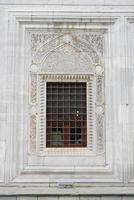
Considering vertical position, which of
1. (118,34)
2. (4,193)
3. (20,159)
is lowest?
(4,193)

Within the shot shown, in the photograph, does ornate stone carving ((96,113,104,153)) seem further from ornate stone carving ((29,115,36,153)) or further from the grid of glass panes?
ornate stone carving ((29,115,36,153))

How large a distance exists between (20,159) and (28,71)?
5.81 ft

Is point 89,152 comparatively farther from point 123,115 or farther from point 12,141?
point 12,141

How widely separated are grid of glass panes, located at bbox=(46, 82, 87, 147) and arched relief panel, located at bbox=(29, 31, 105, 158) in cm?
13

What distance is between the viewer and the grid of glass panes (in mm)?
8539

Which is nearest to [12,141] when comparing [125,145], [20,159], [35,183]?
[20,159]

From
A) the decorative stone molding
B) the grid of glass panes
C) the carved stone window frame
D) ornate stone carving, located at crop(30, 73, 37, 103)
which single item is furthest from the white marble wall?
the grid of glass panes

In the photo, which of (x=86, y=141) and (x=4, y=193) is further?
(x=86, y=141)

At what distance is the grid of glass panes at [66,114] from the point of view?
8.54 meters

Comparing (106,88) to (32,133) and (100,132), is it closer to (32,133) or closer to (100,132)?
(100,132)

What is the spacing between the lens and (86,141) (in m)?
8.52

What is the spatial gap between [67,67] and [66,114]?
3.14 feet

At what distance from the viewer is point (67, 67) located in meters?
8.57

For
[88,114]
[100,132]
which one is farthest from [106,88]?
[100,132]
